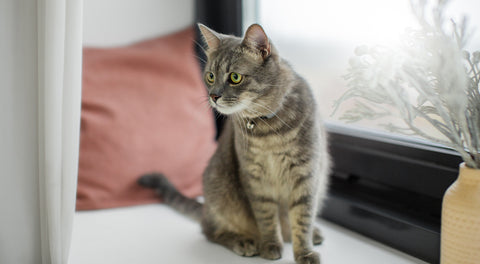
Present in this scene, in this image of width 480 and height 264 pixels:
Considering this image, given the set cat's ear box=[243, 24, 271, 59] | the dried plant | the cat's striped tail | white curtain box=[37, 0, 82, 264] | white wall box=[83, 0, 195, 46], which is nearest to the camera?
the dried plant

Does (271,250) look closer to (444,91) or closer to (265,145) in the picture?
(265,145)

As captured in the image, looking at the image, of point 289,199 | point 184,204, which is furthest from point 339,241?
point 184,204

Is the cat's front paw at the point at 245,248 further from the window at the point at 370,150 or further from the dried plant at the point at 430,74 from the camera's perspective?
the dried plant at the point at 430,74

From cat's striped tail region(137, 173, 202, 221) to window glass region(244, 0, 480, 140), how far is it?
1.89ft

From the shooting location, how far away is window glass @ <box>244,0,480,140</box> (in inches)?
49.0

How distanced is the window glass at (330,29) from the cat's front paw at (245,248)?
45 centimetres

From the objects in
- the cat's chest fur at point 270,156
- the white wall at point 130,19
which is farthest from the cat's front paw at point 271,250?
the white wall at point 130,19

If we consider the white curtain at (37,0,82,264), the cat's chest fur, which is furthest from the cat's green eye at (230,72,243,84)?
the white curtain at (37,0,82,264)

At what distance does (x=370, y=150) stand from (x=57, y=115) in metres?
0.96

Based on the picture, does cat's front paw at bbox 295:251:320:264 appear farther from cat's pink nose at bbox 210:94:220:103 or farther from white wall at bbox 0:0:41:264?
white wall at bbox 0:0:41:264

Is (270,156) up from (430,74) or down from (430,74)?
down

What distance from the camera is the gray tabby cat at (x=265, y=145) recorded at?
106 centimetres

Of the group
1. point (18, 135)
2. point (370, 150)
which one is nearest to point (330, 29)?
point (370, 150)

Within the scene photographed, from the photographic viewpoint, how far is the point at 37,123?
3.04 feet
